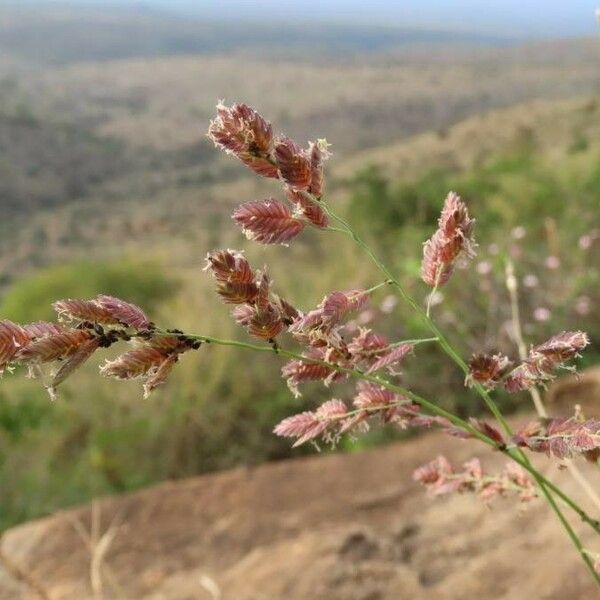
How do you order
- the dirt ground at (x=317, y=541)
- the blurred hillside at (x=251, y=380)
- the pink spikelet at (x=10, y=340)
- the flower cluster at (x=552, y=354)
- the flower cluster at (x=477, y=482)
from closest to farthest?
→ the pink spikelet at (x=10, y=340), the flower cluster at (x=552, y=354), the flower cluster at (x=477, y=482), the dirt ground at (x=317, y=541), the blurred hillside at (x=251, y=380)

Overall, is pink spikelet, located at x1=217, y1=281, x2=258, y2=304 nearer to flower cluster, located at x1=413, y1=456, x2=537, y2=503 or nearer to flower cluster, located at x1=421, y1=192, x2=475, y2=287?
flower cluster, located at x1=421, y1=192, x2=475, y2=287

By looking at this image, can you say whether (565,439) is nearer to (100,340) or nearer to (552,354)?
(552,354)

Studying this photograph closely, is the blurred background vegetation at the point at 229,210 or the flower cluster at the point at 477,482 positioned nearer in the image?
the flower cluster at the point at 477,482

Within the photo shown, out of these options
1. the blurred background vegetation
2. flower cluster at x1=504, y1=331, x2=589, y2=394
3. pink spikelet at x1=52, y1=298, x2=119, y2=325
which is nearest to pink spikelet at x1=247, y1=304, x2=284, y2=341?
pink spikelet at x1=52, y1=298, x2=119, y2=325

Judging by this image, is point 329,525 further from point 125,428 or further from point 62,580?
point 125,428

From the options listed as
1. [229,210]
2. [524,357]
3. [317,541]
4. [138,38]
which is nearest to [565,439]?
[524,357]

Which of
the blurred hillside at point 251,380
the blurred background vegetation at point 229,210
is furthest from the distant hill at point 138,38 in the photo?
the blurred hillside at point 251,380

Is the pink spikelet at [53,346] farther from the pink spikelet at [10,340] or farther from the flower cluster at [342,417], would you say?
the flower cluster at [342,417]

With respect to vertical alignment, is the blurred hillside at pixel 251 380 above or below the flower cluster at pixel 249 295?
below
